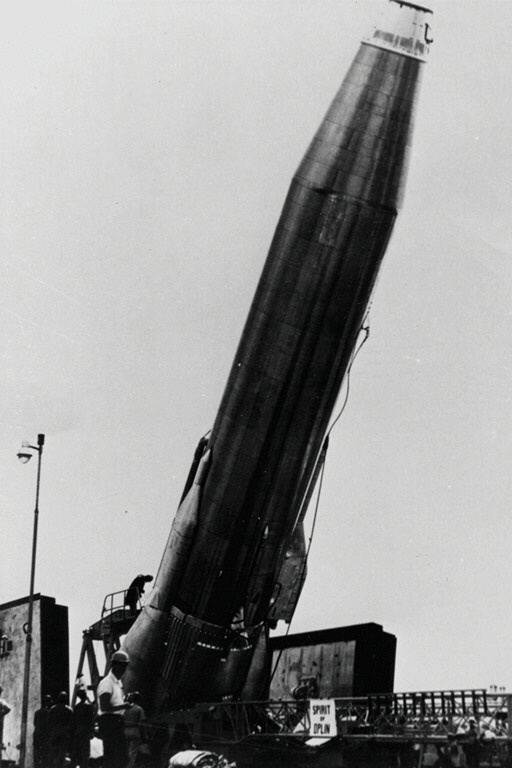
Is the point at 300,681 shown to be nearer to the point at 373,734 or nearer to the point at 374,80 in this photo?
the point at 373,734

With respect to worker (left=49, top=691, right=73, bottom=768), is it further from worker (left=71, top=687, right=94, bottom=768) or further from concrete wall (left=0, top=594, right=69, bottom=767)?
concrete wall (left=0, top=594, right=69, bottom=767)

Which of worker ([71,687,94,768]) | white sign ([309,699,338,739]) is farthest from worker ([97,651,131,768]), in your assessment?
white sign ([309,699,338,739])

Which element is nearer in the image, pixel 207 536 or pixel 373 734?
pixel 373 734

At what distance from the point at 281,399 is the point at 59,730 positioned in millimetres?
4720

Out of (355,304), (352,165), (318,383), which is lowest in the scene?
(318,383)

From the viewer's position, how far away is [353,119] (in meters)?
11.2

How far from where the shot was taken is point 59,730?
9.90 meters

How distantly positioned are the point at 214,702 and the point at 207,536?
2417 millimetres

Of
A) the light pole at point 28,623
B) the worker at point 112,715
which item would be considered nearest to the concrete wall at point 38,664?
the light pole at point 28,623

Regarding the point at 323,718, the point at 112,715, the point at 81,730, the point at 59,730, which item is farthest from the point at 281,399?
the point at 112,715

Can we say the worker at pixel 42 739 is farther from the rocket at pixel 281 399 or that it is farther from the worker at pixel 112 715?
the rocket at pixel 281 399

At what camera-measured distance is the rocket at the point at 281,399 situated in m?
11.1

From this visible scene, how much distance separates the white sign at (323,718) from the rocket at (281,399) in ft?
6.52

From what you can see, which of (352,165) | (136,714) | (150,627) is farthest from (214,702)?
(352,165)
